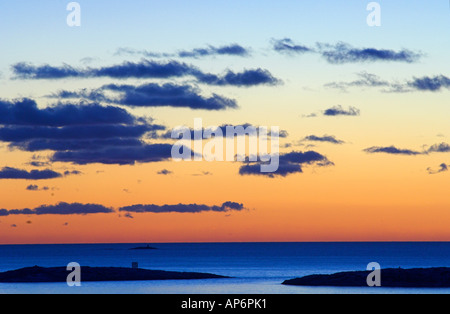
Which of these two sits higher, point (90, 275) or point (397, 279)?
point (90, 275)

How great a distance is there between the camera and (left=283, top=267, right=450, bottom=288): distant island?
108438 mm

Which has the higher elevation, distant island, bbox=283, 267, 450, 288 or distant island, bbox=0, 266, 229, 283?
distant island, bbox=0, 266, 229, 283

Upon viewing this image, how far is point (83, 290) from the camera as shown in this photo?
108000mm

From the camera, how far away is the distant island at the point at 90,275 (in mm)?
125125

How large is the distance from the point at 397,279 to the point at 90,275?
5279cm

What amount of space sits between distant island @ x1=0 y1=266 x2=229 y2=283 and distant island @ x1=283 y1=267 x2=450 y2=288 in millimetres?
28424

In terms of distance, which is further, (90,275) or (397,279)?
(90,275)

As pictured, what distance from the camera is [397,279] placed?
111375mm

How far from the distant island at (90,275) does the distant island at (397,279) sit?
93.3 feet

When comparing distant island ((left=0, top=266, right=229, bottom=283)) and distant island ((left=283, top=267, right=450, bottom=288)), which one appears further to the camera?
distant island ((left=0, top=266, right=229, bottom=283))
